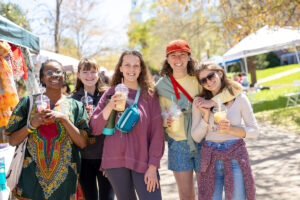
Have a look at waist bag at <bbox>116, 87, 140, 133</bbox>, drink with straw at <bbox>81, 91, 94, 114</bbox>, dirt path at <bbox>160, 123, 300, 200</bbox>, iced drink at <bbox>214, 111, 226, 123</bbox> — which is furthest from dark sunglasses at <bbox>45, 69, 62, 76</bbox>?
dirt path at <bbox>160, 123, 300, 200</bbox>

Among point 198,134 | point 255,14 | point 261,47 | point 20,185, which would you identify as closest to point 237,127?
point 198,134

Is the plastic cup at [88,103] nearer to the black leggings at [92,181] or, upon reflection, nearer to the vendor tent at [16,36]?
the black leggings at [92,181]

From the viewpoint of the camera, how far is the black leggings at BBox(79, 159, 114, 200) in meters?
3.34

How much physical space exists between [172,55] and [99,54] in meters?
20.2

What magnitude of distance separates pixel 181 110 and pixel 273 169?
3.41 meters

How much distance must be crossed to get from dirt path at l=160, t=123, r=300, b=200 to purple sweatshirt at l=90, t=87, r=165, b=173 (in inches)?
82.3

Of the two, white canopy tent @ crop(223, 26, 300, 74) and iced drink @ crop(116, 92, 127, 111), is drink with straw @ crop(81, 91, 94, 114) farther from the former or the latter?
white canopy tent @ crop(223, 26, 300, 74)

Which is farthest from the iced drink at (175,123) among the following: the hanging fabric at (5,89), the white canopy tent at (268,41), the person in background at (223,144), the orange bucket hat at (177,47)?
the white canopy tent at (268,41)

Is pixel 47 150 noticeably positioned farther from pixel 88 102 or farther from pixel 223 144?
pixel 223 144

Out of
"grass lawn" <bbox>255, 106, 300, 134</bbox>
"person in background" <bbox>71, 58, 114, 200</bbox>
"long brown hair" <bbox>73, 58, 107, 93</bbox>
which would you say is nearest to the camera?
"person in background" <bbox>71, 58, 114, 200</bbox>

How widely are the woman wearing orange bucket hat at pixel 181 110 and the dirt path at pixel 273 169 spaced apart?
166 cm

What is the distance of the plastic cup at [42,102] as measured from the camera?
2497mm

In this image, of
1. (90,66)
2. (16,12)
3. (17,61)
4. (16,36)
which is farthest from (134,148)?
(16,12)

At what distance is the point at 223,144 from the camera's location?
110 inches
